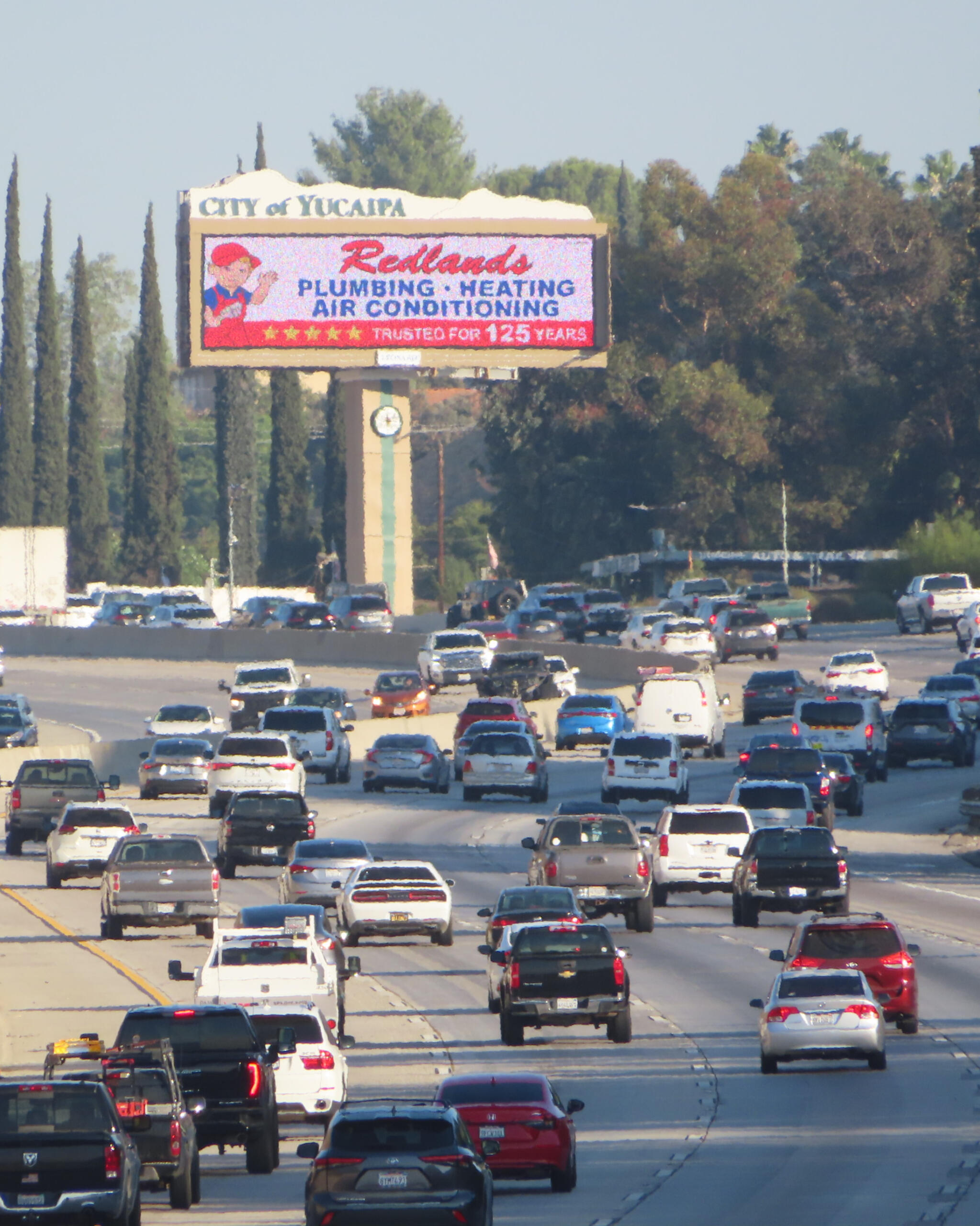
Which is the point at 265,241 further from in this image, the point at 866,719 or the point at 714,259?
the point at 866,719

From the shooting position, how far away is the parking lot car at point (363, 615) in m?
86.3

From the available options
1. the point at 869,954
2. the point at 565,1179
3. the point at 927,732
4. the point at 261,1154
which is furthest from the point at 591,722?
the point at 565,1179

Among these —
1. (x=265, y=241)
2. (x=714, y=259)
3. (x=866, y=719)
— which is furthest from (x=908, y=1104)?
(x=714, y=259)

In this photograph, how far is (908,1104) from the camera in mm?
23656

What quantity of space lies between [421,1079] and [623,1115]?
2.60 m

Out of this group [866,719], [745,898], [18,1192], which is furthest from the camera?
[866,719]

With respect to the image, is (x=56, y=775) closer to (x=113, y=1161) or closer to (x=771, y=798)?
(x=771, y=798)

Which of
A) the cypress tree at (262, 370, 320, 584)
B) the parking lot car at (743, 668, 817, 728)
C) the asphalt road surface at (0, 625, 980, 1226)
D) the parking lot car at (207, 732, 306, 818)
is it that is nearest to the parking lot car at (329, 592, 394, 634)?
the parking lot car at (743, 668, 817, 728)

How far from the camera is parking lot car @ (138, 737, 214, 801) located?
175ft

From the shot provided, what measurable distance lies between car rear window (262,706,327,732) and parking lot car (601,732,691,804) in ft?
28.8

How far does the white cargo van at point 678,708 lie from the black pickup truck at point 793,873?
20.0m

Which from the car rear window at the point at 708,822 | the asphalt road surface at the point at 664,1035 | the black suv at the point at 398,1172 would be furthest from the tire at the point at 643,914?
the black suv at the point at 398,1172

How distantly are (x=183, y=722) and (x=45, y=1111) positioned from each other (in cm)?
4480

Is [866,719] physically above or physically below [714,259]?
below
